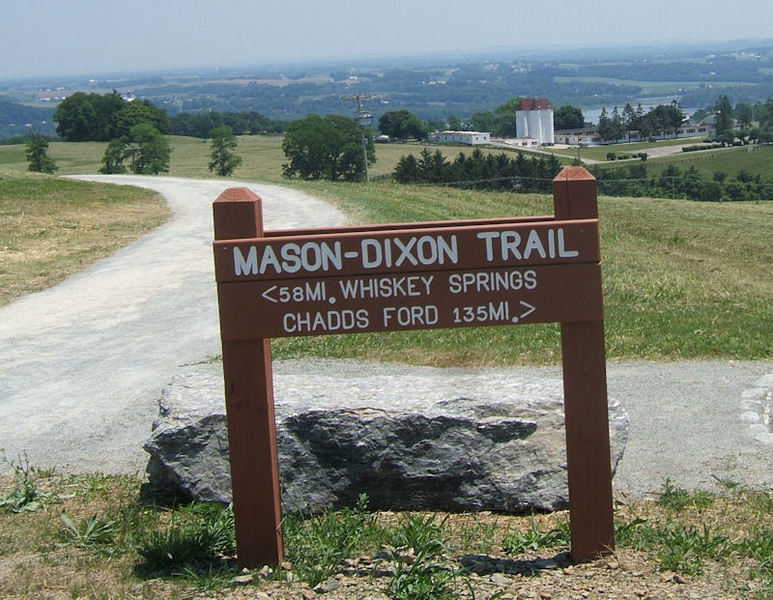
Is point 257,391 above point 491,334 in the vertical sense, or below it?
above

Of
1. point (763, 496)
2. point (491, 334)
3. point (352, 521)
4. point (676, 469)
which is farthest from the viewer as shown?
point (491, 334)

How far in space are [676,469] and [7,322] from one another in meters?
9.35

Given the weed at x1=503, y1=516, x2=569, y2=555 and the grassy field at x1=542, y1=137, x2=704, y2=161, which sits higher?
the weed at x1=503, y1=516, x2=569, y2=555

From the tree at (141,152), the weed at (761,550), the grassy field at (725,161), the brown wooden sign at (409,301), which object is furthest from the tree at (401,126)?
the brown wooden sign at (409,301)

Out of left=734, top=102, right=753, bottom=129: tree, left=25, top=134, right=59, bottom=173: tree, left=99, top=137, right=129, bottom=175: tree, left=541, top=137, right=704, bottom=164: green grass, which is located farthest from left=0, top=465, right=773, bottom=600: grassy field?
left=734, top=102, right=753, bottom=129: tree

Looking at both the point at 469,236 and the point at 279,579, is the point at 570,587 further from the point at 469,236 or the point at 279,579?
the point at 469,236

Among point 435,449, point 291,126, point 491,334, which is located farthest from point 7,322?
point 291,126

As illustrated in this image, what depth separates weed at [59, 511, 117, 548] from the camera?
193 inches

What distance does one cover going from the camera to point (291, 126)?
68438 millimetres

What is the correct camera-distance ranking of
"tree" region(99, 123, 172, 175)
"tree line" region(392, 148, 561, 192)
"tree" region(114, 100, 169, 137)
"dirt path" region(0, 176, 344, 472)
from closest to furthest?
"dirt path" region(0, 176, 344, 472) → "tree line" region(392, 148, 561, 192) → "tree" region(99, 123, 172, 175) → "tree" region(114, 100, 169, 137)

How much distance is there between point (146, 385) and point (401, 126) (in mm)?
110311

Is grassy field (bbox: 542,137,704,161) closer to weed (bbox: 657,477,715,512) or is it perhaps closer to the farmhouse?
the farmhouse

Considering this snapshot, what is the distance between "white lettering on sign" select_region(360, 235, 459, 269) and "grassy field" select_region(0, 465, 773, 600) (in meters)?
1.22

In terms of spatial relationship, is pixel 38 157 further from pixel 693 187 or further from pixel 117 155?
pixel 693 187
